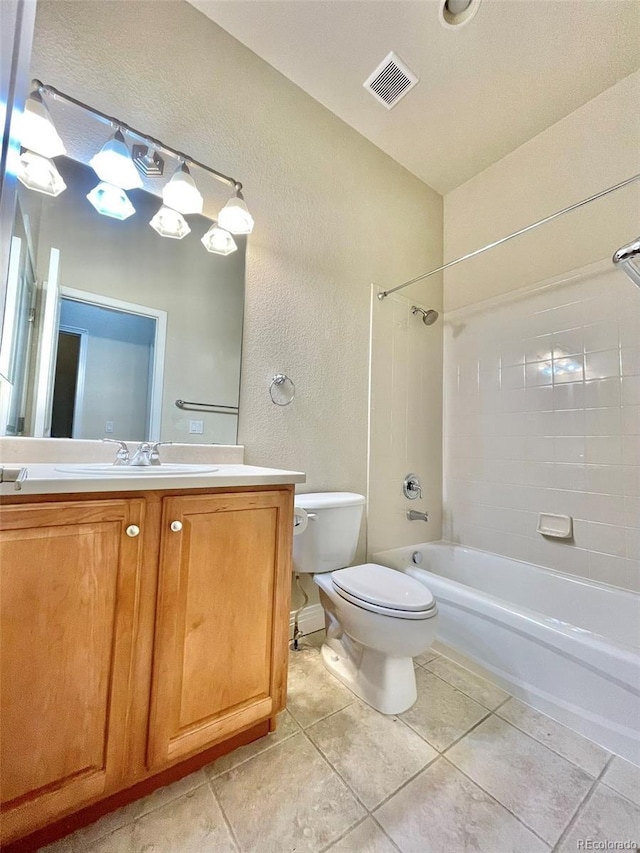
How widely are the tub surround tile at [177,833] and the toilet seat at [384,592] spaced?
0.64 m

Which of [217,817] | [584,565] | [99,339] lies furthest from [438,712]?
[99,339]

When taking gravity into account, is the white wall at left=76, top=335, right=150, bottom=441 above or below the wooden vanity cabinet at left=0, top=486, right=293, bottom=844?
above

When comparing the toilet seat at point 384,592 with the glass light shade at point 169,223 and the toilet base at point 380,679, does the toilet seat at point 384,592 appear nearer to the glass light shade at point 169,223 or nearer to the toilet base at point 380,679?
the toilet base at point 380,679

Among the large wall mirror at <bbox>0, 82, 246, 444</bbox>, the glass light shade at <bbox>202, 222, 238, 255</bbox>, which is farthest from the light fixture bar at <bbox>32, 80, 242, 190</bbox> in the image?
the glass light shade at <bbox>202, 222, 238, 255</bbox>

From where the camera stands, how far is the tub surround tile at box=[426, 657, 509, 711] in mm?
1304

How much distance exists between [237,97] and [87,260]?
108cm

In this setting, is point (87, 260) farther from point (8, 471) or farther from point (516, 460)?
point (516, 460)

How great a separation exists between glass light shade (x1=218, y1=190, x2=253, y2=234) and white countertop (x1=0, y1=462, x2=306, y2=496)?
111 centimetres

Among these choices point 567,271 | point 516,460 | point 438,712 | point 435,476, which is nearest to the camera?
point 438,712

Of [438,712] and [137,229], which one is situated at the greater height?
[137,229]

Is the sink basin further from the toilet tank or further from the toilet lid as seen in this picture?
the toilet lid

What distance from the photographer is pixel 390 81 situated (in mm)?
1739

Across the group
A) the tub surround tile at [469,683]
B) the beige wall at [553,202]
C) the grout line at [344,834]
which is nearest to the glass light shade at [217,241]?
the beige wall at [553,202]

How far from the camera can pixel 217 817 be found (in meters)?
0.84
